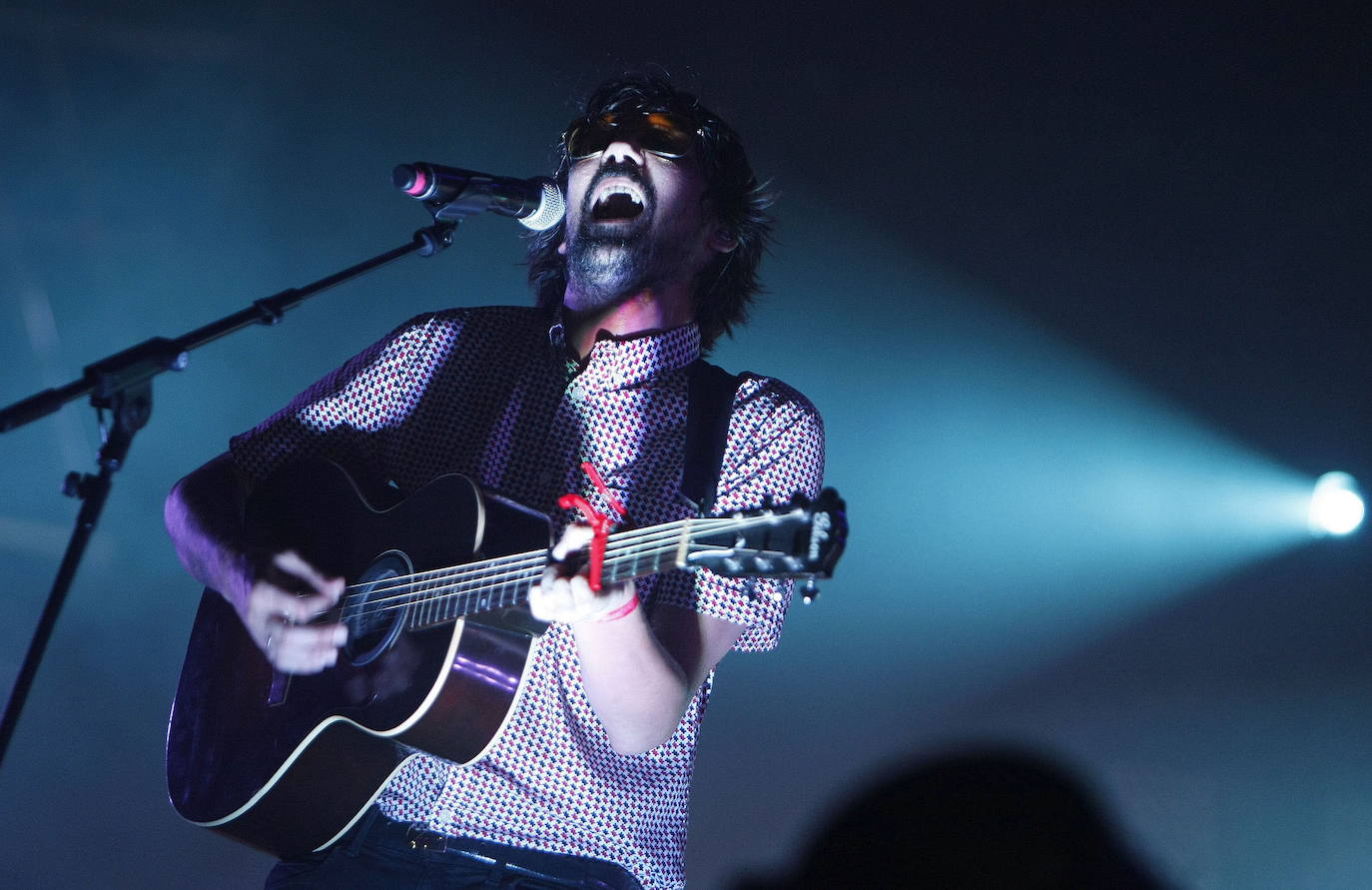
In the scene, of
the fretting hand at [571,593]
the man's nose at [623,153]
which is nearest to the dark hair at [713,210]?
the man's nose at [623,153]

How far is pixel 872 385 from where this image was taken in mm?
4293

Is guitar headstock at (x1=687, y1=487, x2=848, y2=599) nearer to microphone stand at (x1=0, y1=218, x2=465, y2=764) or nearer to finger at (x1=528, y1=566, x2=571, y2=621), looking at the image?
finger at (x1=528, y1=566, x2=571, y2=621)

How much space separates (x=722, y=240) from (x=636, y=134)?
1.44 ft

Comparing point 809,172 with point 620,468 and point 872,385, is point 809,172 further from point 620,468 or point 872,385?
point 620,468

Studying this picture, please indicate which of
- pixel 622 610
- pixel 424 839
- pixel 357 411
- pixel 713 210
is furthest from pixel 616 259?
pixel 424 839

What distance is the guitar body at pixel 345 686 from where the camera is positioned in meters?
1.90

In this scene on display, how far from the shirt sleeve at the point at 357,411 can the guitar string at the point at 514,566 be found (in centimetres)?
57

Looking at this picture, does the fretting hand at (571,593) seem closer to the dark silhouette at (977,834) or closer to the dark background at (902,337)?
the dark silhouette at (977,834)

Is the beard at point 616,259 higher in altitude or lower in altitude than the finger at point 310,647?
higher

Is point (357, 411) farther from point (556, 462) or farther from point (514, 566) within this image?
point (514, 566)

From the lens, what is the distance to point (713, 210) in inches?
121

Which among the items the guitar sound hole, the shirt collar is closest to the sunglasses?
the shirt collar

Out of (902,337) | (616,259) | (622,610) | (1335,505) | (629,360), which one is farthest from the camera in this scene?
(902,337)

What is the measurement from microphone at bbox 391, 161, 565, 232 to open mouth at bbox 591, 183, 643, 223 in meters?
0.30
